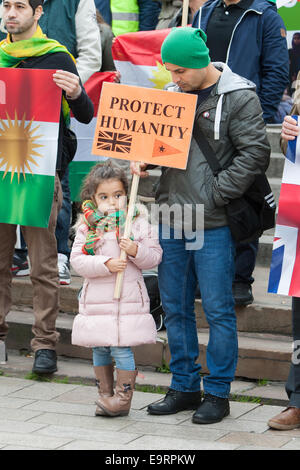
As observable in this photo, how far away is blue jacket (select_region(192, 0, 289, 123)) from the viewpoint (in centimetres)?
648

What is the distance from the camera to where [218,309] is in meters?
5.05

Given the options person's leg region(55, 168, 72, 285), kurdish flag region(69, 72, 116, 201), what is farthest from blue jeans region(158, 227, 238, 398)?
kurdish flag region(69, 72, 116, 201)

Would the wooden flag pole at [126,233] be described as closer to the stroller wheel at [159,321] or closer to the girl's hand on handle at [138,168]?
the girl's hand on handle at [138,168]

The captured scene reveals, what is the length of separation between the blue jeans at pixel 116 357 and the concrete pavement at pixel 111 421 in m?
0.29

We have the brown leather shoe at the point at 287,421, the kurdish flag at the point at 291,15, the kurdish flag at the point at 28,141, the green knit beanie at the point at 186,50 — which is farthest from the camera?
the kurdish flag at the point at 291,15

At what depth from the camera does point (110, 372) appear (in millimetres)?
5254

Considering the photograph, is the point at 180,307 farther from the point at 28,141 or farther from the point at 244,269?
the point at 28,141

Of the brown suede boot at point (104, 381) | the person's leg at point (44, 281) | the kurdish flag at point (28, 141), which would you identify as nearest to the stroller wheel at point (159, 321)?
the person's leg at point (44, 281)

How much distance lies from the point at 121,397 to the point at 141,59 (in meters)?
3.52

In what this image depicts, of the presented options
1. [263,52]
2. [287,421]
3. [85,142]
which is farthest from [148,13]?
[287,421]

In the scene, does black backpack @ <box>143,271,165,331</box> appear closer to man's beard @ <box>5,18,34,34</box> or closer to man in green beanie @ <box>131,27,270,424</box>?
man in green beanie @ <box>131,27,270,424</box>

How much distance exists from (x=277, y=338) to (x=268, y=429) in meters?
1.19

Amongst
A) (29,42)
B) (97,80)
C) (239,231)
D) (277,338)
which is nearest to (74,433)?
(239,231)

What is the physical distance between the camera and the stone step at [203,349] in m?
5.88
